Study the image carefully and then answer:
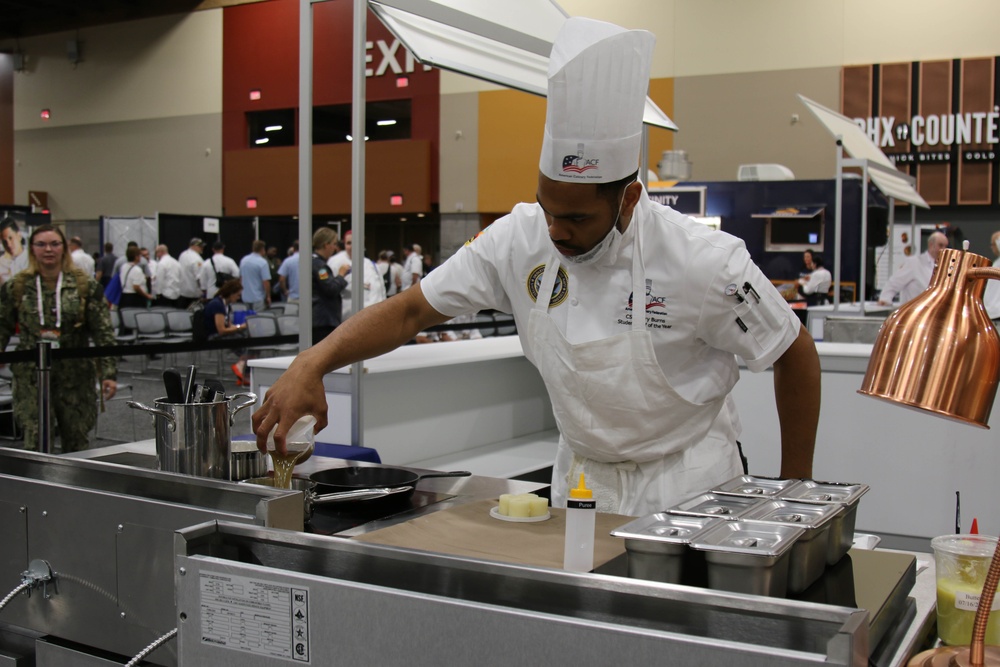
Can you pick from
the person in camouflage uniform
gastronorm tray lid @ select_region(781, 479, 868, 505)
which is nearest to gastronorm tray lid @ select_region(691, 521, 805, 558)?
gastronorm tray lid @ select_region(781, 479, 868, 505)

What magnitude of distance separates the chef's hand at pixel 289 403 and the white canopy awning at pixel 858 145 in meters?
4.55

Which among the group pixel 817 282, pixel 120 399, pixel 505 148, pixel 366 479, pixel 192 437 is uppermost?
pixel 505 148

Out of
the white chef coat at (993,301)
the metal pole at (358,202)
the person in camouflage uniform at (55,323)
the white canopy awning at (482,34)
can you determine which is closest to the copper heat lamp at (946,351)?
the white canopy awning at (482,34)

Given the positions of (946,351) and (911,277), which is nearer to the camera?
(946,351)

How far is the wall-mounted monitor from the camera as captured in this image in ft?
33.3

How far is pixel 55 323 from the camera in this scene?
16.2ft

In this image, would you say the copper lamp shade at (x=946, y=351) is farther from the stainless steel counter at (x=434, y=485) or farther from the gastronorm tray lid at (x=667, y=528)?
the stainless steel counter at (x=434, y=485)

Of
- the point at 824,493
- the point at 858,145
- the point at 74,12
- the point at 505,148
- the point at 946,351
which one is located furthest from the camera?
the point at 74,12

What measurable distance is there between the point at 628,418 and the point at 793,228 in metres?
9.25

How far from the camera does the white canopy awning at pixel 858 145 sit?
5.68 m

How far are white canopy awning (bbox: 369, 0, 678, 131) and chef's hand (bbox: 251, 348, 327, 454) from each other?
1267mm

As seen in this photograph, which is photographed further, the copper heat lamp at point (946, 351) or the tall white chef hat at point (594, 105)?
the tall white chef hat at point (594, 105)

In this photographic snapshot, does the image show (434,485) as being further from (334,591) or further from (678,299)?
(334,591)

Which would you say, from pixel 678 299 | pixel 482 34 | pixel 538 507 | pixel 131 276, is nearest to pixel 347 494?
pixel 538 507
